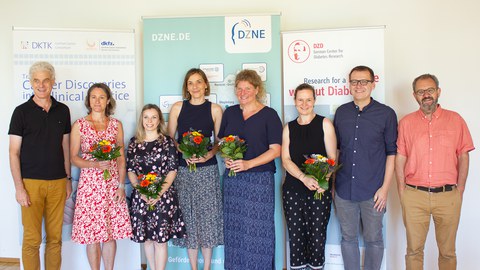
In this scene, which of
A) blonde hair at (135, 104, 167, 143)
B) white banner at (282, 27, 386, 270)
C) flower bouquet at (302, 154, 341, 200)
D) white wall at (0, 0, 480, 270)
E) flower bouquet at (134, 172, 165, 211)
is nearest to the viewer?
flower bouquet at (302, 154, 341, 200)

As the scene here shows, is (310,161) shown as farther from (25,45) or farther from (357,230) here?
(25,45)

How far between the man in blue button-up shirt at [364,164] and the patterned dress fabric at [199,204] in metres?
1.14

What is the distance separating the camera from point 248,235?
3.23 metres

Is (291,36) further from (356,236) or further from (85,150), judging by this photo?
(85,150)

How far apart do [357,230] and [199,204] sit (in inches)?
57.3

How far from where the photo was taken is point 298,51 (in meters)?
3.69

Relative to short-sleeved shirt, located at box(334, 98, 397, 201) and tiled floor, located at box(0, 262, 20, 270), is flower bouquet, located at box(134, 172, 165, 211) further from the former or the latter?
tiled floor, located at box(0, 262, 20, 270)

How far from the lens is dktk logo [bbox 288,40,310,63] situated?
368 cm

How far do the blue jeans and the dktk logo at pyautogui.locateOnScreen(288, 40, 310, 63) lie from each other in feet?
4.62

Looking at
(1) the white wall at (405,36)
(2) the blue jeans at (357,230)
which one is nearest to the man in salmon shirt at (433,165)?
(2) the blue jeans at (357,230)

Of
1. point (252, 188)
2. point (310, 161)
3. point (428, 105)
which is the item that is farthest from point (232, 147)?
point (428, 105)

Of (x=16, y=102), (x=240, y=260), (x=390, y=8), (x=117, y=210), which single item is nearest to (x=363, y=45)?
(x=390, y=8)

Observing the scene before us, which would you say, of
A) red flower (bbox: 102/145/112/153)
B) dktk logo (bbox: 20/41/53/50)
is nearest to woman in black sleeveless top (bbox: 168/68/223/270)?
red flower (bbox: 102/145/112/153)

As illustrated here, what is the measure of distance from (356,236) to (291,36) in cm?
204
